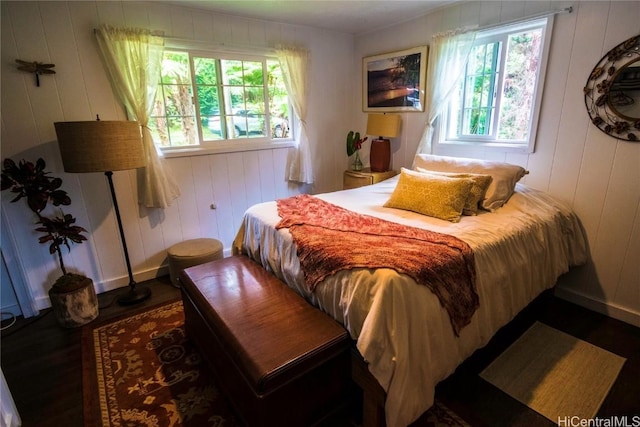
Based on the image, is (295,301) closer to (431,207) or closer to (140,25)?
(431,207)

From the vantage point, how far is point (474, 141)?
9.30 ft

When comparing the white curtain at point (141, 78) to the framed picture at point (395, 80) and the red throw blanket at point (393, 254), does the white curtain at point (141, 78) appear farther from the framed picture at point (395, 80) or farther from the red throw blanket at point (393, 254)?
the framed picture at point (395, 80)

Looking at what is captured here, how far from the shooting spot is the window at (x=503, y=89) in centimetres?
239

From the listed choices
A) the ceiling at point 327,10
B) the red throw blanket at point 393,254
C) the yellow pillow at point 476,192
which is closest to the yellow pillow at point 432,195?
the yellow pillow at point 476,192

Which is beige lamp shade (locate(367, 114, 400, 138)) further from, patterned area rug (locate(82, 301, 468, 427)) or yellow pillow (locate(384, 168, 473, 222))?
patterned area rug (locate(82, 301, 468, 427))

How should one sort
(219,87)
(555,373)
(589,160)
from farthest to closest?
(219,87)
(589,160)
(555,373)

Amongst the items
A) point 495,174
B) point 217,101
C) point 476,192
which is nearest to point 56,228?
point 217,101

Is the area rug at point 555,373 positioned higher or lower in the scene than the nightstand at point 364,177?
lower

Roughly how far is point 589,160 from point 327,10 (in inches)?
94.6

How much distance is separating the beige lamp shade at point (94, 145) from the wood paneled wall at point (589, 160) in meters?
2.90

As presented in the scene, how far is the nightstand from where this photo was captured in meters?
3.41

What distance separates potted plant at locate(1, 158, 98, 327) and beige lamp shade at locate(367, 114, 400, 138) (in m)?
2.72

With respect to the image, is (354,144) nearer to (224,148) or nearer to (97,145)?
(224,148)

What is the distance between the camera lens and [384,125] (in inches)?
129
